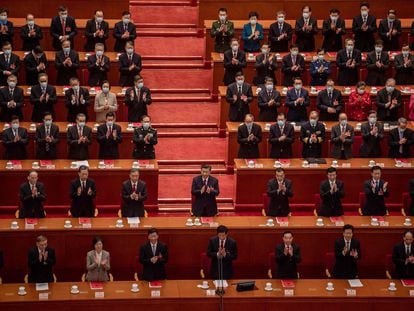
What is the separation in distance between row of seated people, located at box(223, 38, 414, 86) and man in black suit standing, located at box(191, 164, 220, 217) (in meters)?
3.32

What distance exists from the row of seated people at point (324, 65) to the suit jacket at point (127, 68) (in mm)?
1430

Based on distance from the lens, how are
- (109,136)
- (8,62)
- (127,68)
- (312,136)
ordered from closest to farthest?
(109,136)
(312,136)
(8,62)
(127,68)

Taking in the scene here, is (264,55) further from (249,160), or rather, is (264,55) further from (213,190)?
(213,190)

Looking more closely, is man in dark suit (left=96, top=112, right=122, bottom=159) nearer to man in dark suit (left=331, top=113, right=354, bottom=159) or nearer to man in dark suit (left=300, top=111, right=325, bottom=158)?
man in dark suit (left=300, top=111, right=325, bottom=158)

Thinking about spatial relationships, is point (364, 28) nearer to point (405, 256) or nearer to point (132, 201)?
point (405, 256)

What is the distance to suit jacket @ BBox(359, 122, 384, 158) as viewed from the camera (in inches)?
725

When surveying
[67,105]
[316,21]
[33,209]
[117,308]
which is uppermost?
[316,21]

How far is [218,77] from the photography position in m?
20.4

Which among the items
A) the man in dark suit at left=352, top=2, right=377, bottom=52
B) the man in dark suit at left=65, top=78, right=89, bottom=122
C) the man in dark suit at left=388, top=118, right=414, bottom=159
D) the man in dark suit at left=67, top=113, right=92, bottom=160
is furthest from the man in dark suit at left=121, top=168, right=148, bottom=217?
the man in dark suit at left=352, top=2, right=377, bottom=52

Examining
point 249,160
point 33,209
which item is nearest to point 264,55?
point 249,160

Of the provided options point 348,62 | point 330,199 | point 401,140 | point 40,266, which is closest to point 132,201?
point 40,266

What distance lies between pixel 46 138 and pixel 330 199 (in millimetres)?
4225

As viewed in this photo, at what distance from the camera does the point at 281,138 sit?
18.1 m

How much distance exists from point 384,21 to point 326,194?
16.2ft
